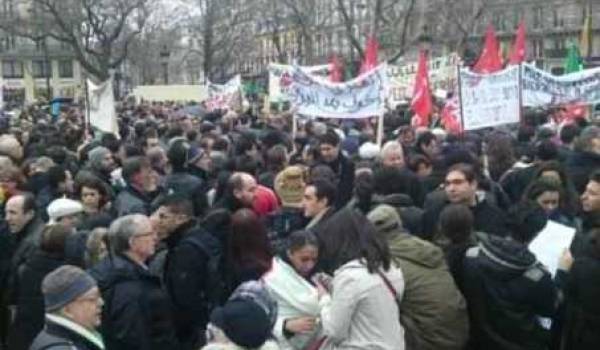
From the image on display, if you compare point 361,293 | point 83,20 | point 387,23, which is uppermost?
point 83,20

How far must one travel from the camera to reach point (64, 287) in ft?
16.0

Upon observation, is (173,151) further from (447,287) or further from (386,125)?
(386,125)

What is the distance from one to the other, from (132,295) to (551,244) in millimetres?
2695

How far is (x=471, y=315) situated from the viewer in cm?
598

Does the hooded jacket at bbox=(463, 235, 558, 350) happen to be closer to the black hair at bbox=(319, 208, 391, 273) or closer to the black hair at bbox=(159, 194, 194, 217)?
the black hair at bbox=(319, 208, 391, 273)

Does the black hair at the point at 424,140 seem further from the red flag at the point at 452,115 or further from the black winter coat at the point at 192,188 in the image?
the red flag at the point at 452,115

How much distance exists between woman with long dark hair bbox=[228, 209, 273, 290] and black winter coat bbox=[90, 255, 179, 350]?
58 centimetres

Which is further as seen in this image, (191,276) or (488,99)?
(488,99)

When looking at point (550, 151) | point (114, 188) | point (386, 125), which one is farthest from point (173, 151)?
point (386, 125)

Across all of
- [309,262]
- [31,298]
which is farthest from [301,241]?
[31,298]

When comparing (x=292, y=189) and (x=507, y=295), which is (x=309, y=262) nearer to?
(x=507, y=295)

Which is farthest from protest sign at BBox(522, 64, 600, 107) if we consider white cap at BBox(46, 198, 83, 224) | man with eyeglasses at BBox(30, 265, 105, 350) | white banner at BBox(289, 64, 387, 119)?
man with eyeglasses at BBox(30, 265, 105, 350)

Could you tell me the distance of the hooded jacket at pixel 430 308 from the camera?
5.80 m

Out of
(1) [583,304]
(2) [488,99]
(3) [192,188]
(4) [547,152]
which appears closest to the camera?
(1) [583,304]
